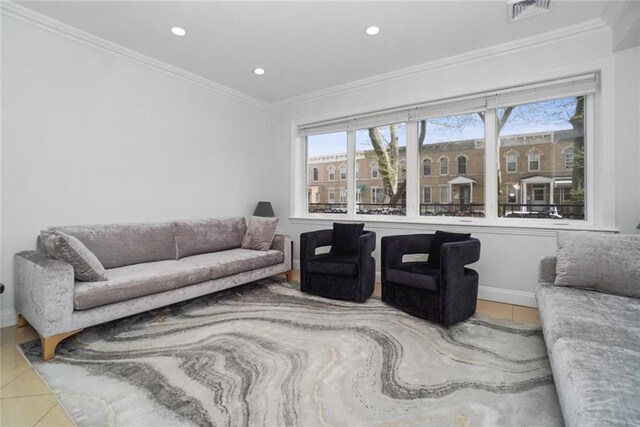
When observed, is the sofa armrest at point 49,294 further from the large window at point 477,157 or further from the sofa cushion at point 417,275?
the large window at point 477,157

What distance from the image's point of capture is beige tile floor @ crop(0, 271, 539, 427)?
4.80 feet

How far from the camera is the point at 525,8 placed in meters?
2.50

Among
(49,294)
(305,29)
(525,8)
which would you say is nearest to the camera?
(49,294)

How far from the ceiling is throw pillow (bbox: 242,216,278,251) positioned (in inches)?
76.4

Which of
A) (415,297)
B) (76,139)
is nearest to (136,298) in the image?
(76,139)

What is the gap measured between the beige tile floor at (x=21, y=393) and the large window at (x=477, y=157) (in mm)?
3470

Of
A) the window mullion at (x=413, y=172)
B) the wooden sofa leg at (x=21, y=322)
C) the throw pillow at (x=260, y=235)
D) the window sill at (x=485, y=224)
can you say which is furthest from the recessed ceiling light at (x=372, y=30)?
the wooden sofa leg at (x=21, y=322)

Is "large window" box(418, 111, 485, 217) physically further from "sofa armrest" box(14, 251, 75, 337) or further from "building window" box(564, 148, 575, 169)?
"sofa armrest" box(14, 251, 75, 337)

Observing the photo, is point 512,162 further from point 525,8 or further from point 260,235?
point 260,235

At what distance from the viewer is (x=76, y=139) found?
2.87m

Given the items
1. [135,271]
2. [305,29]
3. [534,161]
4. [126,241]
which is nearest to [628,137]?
[534,161]

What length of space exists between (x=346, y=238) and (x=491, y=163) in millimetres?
1860

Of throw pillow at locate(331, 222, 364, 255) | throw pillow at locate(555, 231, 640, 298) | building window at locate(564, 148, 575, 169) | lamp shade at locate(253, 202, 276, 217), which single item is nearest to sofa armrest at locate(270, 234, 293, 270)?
throw pillow at locate(331, 222, 364, 255)

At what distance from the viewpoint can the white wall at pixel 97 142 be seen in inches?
99.7
